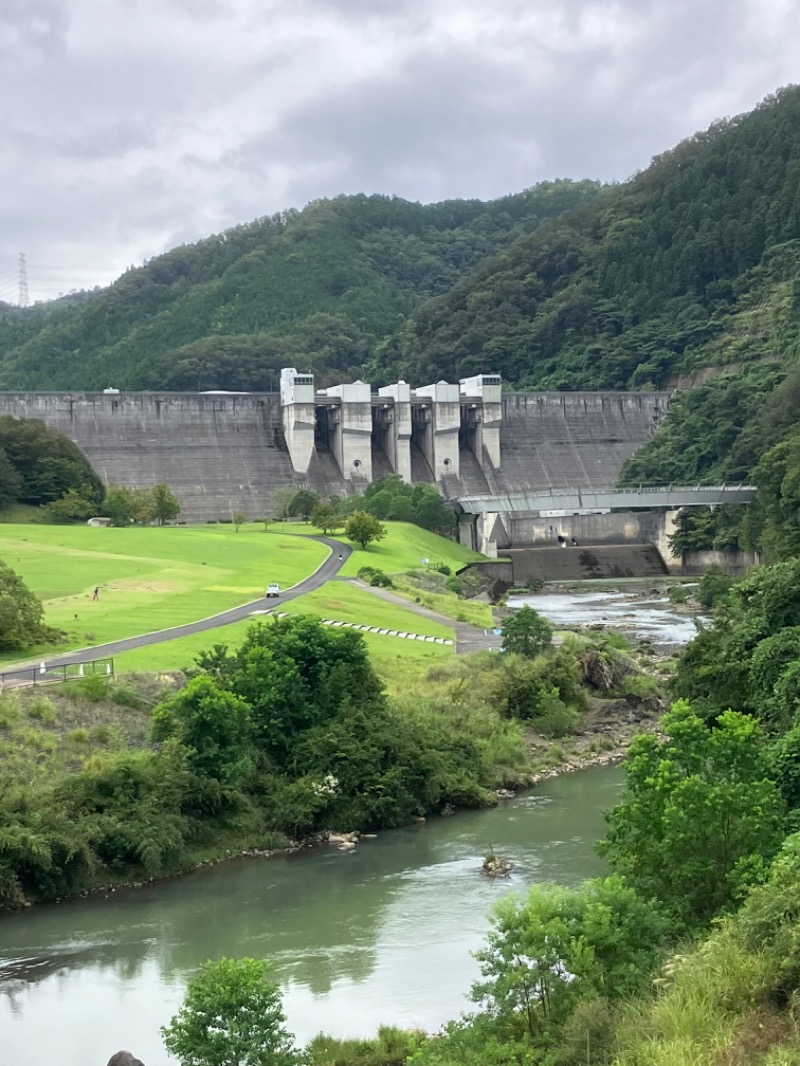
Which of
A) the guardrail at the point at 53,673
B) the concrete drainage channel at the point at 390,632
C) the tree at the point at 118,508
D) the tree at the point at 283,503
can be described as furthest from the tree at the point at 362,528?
the guardrail at the point at 53,673

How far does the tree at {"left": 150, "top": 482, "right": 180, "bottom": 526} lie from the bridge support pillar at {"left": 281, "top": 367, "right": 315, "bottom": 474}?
17.0 metres

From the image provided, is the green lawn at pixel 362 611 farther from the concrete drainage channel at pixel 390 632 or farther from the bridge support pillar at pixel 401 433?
the bridge support pillar at pixel 401 433

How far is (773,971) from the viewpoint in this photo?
14.5m

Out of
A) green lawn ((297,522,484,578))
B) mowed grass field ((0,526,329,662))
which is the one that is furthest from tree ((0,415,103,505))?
green lawn ((297,522,484,578))

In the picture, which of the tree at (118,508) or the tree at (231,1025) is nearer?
the tree at (231,1025)

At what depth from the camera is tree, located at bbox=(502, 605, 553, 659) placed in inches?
1759

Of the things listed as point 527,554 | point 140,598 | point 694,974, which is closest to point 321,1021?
point 694,974

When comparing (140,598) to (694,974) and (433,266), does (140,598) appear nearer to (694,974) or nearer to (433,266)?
(694,974)

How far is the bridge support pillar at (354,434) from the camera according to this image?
10306 centimetres

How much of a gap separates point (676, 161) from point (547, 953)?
148111mm

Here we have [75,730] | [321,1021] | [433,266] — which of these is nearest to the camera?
[321,1021]

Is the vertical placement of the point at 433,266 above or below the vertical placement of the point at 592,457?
above

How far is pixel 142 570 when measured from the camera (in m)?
58.8

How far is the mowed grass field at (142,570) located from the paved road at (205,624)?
1.87 feet
